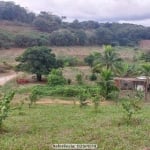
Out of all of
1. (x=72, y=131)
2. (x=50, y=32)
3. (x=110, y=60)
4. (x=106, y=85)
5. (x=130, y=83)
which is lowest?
(x=130, y=83)

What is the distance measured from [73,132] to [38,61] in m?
25.7

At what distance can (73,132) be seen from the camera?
1611 centimetres

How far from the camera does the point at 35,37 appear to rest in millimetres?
74312

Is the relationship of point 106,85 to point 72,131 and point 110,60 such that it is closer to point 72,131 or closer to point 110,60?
point 110,60

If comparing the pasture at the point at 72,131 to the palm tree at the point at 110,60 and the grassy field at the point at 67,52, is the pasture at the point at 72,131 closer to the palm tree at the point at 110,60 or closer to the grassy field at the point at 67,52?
the palm tree at the point at 110,60

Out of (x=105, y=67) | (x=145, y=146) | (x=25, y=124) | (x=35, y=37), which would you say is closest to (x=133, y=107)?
(x=25, y=124)

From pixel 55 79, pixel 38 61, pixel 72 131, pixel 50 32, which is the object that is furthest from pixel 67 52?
pixel 72 131

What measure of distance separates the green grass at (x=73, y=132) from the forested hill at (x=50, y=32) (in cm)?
5344

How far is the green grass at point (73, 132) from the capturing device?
45.3ft

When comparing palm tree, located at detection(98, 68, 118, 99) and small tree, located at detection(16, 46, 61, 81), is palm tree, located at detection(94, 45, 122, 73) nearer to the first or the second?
palm tree, located at detection(98, 68, 118, 99)

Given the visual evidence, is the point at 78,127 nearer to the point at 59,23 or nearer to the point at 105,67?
the point at 105,67

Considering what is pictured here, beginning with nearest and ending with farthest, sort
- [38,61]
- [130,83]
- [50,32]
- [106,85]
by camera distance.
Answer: [106,85]
[130,83]
[38,61]
[50,32]

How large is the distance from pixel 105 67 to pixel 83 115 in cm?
1683

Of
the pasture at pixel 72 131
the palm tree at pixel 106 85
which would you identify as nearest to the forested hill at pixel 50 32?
the palm tree at pixel 106 85
